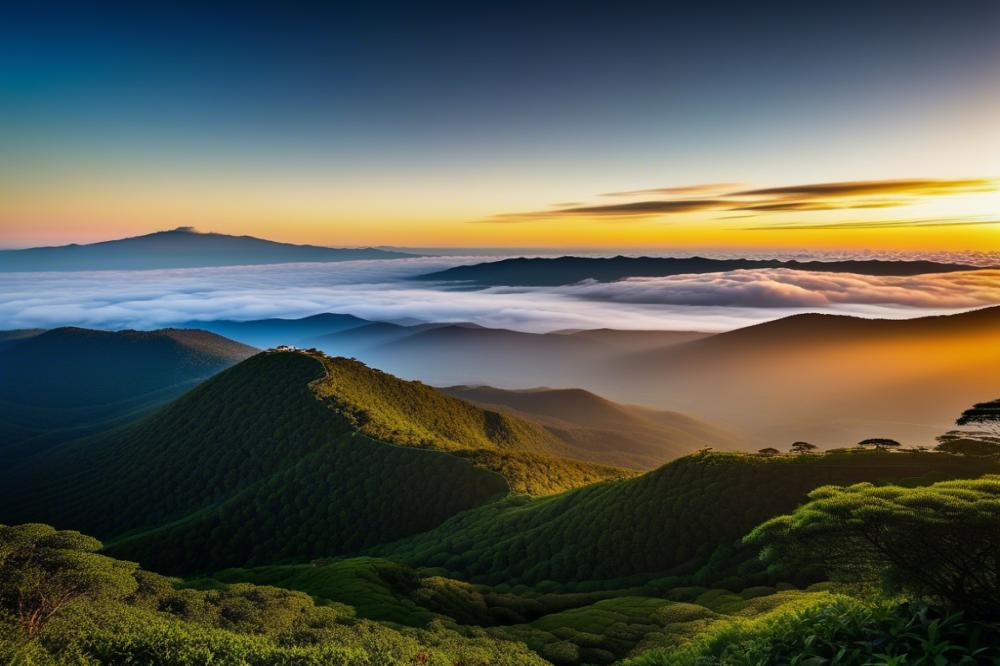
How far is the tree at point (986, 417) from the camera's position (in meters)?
73.6

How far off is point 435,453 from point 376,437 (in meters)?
17.5

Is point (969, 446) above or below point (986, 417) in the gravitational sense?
below

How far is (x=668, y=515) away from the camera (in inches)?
2694

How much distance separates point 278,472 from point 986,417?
126 m

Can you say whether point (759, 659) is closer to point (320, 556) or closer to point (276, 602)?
point (276, 602)

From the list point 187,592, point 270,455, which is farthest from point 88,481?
point 187,592

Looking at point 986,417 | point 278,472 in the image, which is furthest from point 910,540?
point 278,472

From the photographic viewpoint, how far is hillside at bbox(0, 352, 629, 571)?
105 m

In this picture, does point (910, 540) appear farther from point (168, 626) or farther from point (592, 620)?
point (168, 626)

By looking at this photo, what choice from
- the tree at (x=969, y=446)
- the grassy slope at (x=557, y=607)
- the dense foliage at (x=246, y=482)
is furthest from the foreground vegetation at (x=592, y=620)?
the dense foliage at (x=246, y=482)

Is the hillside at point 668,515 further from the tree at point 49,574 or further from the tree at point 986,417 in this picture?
the tree at point 49,574

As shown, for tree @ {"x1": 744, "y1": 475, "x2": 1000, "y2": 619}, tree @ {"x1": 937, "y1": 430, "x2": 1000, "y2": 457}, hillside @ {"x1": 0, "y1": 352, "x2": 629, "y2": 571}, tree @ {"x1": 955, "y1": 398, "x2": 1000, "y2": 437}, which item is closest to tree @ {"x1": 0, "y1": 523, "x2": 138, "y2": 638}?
tree @ {"x1": 744, "y1": 475, "x2": 1000, "y2": 619}

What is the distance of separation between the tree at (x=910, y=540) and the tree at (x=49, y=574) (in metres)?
32.2

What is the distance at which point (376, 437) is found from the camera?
131 m
